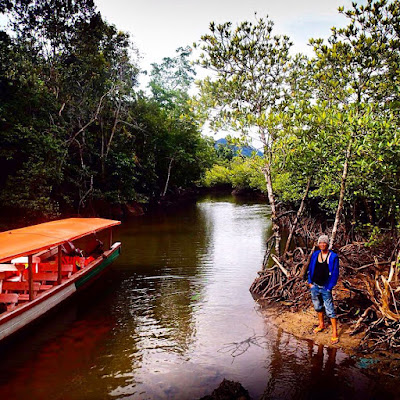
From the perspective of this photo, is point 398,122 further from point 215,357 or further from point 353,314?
point 215,357

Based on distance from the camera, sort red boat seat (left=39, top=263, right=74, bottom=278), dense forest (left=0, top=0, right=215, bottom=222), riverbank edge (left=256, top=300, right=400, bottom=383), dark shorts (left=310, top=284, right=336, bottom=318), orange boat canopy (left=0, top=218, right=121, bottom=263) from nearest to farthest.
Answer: riverbank edge (left=256, top=300, right=400, bottom=383) → dark shorts (left=310, top=284, right=336, bottom=318) → orange boat canopy (left=0, top=218, right=121, bottom=263) → red boat seat (left=39, top=263, right=74, bottom=278) → dense forest (left=0, top=0, right=215, bottom=222)

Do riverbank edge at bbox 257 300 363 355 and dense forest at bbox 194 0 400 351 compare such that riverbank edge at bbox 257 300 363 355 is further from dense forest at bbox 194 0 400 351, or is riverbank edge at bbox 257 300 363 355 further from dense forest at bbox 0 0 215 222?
dense forest at bbox 0 0 215 222

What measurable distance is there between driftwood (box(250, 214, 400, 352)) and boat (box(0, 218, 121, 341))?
208 inches

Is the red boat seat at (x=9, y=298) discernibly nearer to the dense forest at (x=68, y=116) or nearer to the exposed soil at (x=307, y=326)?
the exposed soil at (x=307, y=326)

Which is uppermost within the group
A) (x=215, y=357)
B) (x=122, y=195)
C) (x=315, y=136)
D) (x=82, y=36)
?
(x=82, y=36)

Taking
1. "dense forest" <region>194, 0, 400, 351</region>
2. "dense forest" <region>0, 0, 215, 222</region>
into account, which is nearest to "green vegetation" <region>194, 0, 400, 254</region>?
"dense forest" <region>194, 0, 400, 351</region>

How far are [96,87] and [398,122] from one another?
20.5 metres

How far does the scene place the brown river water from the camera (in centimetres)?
→ 573

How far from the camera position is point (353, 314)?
295 inches

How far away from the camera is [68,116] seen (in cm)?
2239

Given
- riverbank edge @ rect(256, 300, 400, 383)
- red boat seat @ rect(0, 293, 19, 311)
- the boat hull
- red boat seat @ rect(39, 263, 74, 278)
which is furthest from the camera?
red boat seat @ rect(39, 263, 74, 278)

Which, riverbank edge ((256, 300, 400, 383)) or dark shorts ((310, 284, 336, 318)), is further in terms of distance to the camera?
dark shorts ((310, 284, 336, 318))

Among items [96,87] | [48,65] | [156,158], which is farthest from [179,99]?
[48,65]

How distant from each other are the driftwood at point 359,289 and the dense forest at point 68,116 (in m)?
13.2
